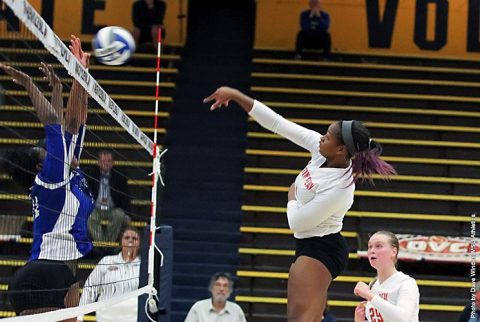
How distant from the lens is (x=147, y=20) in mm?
14875

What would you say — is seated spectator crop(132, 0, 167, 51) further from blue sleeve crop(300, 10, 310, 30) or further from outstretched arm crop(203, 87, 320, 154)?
outstretched arm crop(203, 87, 320, 154)

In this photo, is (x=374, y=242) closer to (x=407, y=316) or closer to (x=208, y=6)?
(x=407, y=316)

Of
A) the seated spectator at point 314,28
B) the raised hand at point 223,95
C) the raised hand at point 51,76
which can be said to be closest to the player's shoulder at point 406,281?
the raised hand at point 223,95

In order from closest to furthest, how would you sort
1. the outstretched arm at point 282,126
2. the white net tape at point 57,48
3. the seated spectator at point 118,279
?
the white net tape at point 57,48
the outstretched arm at point 282,126
the seated spectator at point 118,279

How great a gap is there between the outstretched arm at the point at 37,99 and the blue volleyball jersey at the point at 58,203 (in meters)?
0.04

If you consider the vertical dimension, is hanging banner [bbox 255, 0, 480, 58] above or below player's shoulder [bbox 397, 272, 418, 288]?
above

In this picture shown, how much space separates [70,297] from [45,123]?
3.25 feet

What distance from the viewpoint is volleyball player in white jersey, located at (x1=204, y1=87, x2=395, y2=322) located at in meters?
4.99

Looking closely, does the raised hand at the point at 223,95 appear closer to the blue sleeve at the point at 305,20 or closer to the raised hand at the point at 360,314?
the raised hand at the point at 360,314

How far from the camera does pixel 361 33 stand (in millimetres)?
15867

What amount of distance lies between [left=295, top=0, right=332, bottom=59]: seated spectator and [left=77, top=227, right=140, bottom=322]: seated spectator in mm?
7310

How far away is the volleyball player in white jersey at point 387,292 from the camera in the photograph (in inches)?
210

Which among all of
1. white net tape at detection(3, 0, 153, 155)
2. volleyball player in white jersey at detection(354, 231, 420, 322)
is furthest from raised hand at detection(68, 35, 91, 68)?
volleyball player in white jersey at detection(354, 231, 420, 322)

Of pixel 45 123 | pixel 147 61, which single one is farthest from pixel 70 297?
pixel 147 61
